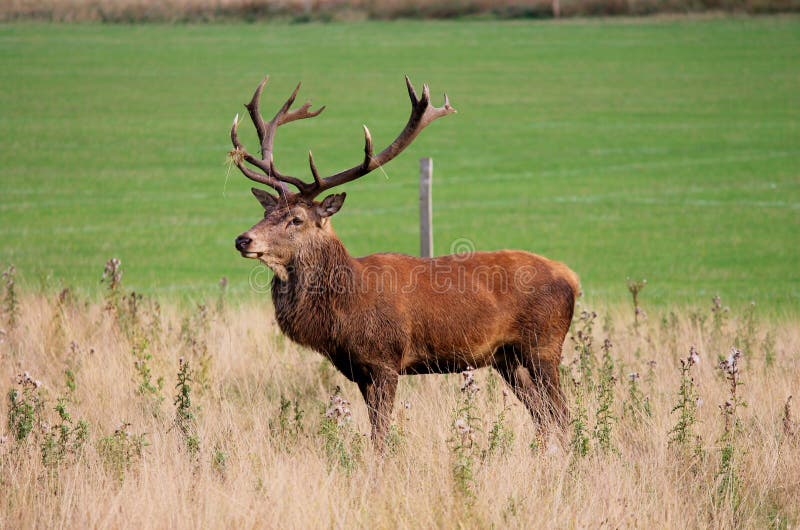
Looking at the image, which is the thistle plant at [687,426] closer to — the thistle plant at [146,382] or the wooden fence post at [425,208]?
the thistle plant at [146,382]

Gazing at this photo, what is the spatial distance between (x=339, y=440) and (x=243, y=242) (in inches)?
57.5

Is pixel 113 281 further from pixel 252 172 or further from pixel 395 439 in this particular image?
pixel 395 439

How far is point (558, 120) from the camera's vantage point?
30.3 m

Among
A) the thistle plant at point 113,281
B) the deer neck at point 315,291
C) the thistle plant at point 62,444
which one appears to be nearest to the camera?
the thistle plant at point 62,444

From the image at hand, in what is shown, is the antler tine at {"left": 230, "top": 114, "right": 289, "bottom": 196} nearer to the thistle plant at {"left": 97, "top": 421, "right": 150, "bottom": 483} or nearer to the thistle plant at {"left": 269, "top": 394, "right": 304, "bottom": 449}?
the thistle plant at {"left": 269, "top": 394, "right": 304, "bottom": 449}

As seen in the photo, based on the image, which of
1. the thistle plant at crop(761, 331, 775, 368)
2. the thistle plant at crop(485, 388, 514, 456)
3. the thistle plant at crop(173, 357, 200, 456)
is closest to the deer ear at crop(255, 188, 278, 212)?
the thistle plant at crop(173, 357, 200, 456)

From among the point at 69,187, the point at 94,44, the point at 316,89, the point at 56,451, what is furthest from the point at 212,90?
the point at 56,451

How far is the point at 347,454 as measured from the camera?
6281 mm

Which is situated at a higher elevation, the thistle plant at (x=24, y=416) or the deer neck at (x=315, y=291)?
the deer neck at (x=315, y=291)

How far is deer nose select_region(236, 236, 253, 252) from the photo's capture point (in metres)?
7.03

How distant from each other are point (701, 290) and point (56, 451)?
9333 millimetres

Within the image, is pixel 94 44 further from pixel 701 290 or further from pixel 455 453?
pixel 455 453

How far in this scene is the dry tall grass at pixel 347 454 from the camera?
5.68 meters

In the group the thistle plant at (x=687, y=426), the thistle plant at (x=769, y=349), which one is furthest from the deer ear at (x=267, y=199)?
the thistle plant at (x=769, y=349)
